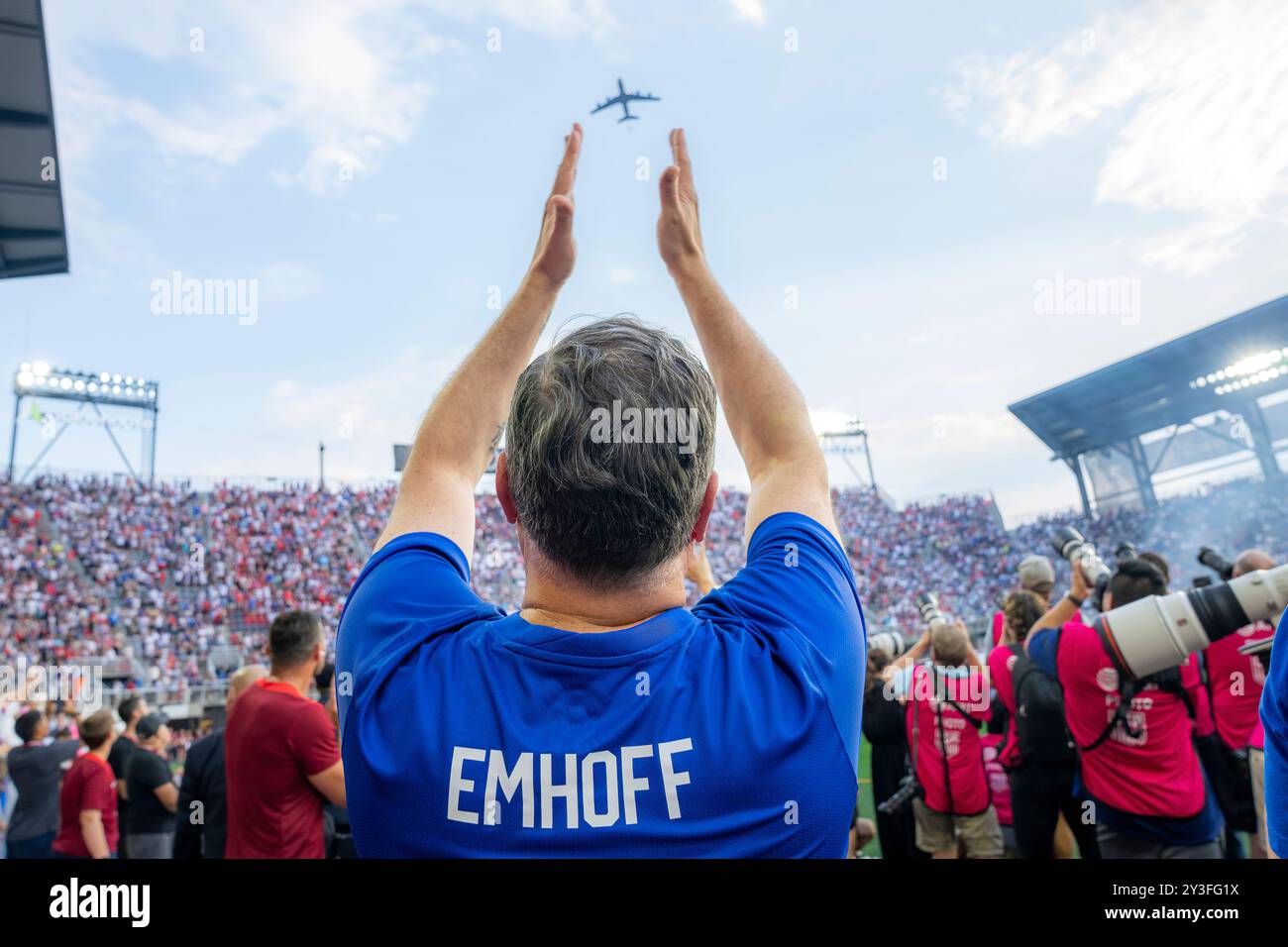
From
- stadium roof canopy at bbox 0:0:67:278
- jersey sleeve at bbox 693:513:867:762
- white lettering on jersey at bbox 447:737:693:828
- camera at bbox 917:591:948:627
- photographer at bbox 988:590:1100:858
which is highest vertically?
stadium roof canopy at bbox 0:0:67:278

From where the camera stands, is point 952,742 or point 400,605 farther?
point 952,742

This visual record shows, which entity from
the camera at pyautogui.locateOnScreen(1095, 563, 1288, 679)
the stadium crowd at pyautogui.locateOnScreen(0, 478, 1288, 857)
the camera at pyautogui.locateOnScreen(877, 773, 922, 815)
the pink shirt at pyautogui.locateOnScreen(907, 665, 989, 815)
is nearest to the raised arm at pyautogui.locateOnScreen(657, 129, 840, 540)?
the camera at pyautogui.locateOnScreen(1095, 563, 1288, 679)

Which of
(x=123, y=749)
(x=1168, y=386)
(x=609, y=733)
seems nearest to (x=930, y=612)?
(x=609, y=733)

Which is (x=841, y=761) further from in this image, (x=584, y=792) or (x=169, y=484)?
(x=169, y=484)

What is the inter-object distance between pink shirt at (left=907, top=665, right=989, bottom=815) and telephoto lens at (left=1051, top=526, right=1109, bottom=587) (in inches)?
37.4

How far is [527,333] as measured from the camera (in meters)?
1.47

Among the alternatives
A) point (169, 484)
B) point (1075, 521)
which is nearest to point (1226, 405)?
point (1075, 521)

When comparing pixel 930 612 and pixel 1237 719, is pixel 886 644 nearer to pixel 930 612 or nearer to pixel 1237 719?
pixel 930 612

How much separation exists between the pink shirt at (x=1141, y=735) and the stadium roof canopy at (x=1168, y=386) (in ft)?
81.4

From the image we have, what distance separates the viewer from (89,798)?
5297 mm

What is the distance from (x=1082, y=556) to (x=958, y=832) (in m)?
2.05

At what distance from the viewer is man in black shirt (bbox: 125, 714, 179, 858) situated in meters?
5.23

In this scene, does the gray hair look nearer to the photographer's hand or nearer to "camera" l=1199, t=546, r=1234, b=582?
the photographer's hand

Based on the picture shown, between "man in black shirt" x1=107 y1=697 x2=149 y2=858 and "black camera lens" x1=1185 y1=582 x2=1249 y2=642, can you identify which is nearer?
"black camera lens" x1=1185 y1=582 x2=1249 y2=642
